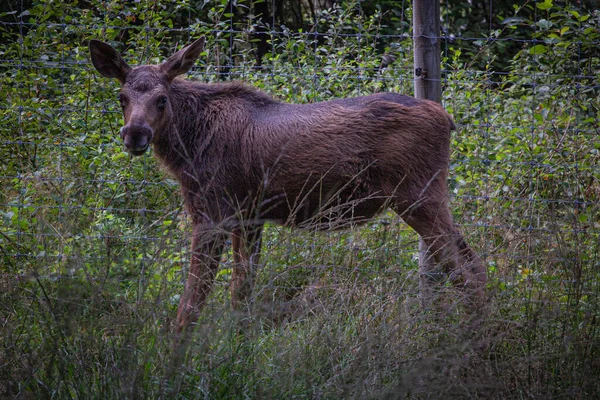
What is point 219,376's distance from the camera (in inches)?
130

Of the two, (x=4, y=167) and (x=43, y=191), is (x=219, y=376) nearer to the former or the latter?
(x=43, y=191)

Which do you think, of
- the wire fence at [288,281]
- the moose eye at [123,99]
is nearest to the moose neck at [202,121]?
the moose eye at [123,99]

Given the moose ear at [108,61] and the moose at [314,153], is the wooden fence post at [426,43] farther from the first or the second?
the moose ear at [108,61]

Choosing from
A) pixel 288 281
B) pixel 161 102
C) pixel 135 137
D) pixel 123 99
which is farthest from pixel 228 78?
pixel 288 281

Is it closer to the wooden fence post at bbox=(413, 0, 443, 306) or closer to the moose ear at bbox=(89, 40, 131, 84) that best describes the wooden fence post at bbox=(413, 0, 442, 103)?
the wooden fence post at bbox=(413, 0, 443, 306)

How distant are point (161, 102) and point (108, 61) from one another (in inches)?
21.0

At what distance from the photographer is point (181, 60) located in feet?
17.4

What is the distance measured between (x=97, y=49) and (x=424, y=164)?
8.31 ft

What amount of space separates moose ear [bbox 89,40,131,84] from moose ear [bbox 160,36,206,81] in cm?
29

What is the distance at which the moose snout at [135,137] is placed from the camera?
190 inches

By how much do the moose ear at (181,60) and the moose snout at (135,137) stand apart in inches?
25.9

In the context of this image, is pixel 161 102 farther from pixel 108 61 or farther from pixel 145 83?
pixel 108 61

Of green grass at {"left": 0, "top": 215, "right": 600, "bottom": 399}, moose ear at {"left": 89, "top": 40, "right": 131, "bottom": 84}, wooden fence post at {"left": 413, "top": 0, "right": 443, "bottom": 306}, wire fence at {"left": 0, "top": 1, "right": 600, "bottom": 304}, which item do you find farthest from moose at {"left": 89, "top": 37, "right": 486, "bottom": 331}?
green grass at {"left": 0, "top": 215, "right": 600, "bottom": 399}

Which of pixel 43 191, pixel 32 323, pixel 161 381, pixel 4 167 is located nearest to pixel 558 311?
pixel 161 381
